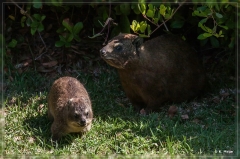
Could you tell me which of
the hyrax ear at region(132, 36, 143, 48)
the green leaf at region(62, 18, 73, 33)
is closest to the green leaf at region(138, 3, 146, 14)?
the hyrax ear at region(132, 36, 143, 48)

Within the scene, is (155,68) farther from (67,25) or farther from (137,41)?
(67,25)

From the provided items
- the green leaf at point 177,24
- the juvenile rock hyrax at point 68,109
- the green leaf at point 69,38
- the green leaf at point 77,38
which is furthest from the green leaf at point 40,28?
the green leaf at point 177,24

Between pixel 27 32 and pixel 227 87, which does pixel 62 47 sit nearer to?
pixel 27 32

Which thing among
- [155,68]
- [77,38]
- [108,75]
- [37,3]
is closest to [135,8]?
[155,68]

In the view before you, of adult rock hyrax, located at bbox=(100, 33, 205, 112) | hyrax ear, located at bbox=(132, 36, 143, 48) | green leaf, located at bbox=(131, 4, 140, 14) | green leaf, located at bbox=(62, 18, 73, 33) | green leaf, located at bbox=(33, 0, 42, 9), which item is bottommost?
adult rock hyrax, located at bbox=(100, 33, 205, 112)

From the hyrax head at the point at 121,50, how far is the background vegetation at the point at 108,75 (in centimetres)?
16

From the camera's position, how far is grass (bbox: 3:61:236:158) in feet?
19.7

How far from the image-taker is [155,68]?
7289 millimetres

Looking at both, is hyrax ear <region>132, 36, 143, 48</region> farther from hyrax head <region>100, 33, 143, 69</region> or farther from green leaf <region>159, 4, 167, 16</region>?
green leaf <region>159, 4, 167, 16</region>

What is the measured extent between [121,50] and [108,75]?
1168mm

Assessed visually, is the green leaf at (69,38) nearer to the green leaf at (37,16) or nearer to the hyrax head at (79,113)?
the green leaf at (37,16)

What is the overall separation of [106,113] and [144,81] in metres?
0.72

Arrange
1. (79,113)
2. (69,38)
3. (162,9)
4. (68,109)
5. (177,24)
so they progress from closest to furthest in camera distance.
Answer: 1. (79,113)
2. (68,109)
3. (162,9)
4. (177,24)
5. (69,38)

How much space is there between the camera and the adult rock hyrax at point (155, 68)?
23.1 ft
